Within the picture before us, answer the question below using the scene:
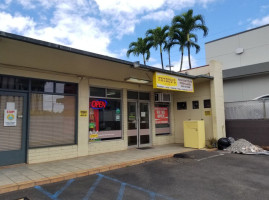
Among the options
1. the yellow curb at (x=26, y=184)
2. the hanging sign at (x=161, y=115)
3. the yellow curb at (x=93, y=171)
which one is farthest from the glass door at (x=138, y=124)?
the yellow curb at (x=26, y=184)

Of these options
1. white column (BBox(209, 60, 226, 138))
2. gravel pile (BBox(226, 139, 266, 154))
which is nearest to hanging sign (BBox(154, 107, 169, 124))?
white column (BBox(209, 60, 226, 138))

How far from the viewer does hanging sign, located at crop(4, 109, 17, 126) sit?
643cm

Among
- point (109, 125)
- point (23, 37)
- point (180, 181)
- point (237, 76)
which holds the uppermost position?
point (237, 76)

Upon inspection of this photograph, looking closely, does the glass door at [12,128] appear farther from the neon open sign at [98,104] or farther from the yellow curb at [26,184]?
the neon open sign at [98,104]

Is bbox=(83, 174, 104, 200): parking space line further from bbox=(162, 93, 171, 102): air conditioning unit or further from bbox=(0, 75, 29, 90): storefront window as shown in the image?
bbox=(162, 93, 171, 102): air conditioning unit

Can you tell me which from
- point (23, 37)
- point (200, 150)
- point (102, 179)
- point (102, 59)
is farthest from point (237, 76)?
point (23, 37)

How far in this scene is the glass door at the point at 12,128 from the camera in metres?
6.35

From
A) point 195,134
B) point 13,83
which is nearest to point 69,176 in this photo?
point 13,83

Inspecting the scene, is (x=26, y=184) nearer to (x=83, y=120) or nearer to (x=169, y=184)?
(x=169, y=184)

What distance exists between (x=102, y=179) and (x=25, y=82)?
416 cm

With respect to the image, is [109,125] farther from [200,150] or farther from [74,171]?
[200,150]

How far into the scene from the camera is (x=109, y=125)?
8.96 metres

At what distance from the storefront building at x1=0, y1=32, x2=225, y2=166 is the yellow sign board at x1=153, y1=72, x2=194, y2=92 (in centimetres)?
4

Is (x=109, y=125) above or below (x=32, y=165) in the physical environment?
above
